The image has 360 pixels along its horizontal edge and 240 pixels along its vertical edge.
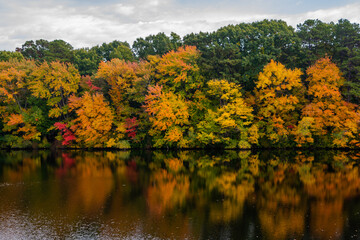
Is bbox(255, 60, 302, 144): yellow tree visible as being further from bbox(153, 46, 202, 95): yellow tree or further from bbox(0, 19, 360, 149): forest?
bbox(153, 46, 202, 95): yellow tree

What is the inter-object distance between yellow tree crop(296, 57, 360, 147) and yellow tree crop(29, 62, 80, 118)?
32455 mm

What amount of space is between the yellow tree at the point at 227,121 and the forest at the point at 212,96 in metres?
0.14

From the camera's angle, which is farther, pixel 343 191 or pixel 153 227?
pixel 343 191

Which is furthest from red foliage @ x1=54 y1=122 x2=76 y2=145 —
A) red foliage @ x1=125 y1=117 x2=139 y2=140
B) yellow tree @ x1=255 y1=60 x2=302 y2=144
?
yellow tree @ x1=255 y1=60 x2=302 y2=144

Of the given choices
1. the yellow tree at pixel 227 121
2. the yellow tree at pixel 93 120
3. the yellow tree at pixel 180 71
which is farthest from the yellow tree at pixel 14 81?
the yellow tree at pixel 227 121

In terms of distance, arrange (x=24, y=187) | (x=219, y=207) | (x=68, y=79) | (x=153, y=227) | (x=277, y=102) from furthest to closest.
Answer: (x=68, y=79) < (x=277, y=102) < (x=24, y=187) < (x=219, y=207) < (x=153, y=227)

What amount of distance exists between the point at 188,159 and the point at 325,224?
20913mm

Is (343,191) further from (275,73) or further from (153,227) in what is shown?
(275,73)

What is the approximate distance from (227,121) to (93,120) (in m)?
18.1

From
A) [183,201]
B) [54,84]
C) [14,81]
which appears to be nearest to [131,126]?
[54,84]

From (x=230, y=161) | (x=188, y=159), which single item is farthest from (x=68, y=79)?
(x=230, y=161)

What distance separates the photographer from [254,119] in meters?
43.4

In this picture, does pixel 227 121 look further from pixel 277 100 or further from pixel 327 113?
pixel 327 113

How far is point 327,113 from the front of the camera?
3878 cm
